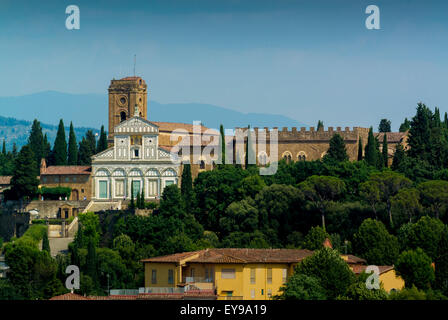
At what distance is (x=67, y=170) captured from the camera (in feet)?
258

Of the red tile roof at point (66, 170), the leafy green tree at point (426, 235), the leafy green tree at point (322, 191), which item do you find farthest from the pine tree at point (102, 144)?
the leafy green tree at point (426, 235)

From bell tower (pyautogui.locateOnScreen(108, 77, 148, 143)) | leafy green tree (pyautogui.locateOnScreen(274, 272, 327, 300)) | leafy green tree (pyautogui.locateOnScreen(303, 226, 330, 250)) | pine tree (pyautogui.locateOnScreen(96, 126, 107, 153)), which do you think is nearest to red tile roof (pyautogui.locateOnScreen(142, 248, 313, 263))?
leafy green tree (pyautogui.locateOnScreen(274, 272, 327, 300))

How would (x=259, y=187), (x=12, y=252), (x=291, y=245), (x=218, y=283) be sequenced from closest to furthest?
(x=218, y=283) < (x=12, y=252) < (x=291, y=245) < (x=259, y=187)

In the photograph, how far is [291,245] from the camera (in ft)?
198

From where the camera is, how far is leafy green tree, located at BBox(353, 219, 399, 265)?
53.2 m

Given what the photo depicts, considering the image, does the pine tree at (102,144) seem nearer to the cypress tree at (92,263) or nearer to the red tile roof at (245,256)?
the cypress tree at (92,263)

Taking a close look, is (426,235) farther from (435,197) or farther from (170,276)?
(170,276)

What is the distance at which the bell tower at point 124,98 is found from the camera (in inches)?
3551

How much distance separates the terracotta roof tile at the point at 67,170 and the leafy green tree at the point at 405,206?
25.9m

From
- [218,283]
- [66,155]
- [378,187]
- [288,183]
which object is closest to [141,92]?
[66,155]

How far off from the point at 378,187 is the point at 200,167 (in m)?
18.6

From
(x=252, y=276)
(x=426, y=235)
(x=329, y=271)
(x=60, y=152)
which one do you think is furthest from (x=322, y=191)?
(x=60, y=152)

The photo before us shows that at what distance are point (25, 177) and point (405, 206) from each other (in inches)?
1070

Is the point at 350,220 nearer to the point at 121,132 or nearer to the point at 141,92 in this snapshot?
the point at 121,132
